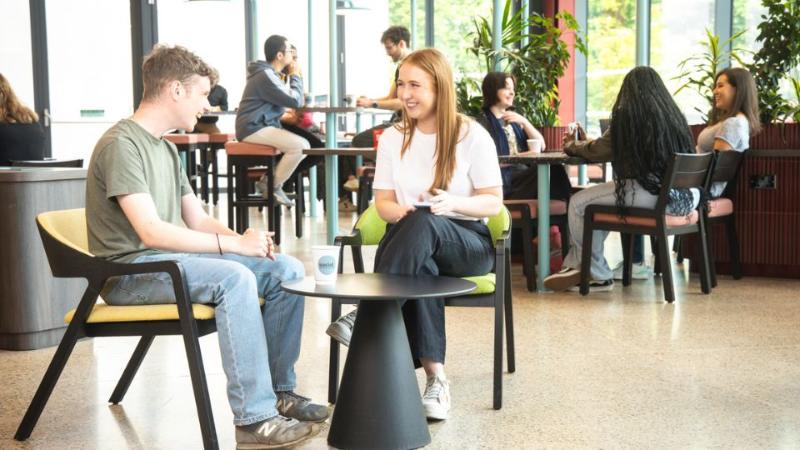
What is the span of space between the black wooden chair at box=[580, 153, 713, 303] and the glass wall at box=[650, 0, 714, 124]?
584 centimetres

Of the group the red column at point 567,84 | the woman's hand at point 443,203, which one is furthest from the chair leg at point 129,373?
the red column at point 567,84

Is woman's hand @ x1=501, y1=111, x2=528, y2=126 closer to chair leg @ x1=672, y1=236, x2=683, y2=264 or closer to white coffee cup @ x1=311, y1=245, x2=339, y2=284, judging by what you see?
chair leg @ x1=672, y1=236, x2=683, y2=264

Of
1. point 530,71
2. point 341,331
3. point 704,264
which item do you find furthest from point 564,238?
point 341,331

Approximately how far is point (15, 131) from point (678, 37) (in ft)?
24.8

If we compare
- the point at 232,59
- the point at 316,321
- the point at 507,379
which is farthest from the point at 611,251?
the point at 232,59

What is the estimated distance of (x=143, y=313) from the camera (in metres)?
2.74

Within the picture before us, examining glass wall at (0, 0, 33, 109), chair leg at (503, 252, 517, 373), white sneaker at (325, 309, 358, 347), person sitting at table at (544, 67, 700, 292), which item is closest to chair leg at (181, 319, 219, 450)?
white sneaker at (325, 309, 358, 347)

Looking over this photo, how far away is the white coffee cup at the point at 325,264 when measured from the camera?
267cm

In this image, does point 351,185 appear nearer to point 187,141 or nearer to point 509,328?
point 187,141

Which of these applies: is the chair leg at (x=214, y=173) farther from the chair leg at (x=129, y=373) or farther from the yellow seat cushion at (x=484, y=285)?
the yellow seat cushion at (x=484, y=285)

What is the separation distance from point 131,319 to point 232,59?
11.2m

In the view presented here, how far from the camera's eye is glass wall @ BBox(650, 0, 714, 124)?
1095 centimetres

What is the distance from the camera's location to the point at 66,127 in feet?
41.0

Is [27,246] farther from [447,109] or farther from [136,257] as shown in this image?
[447,109]
